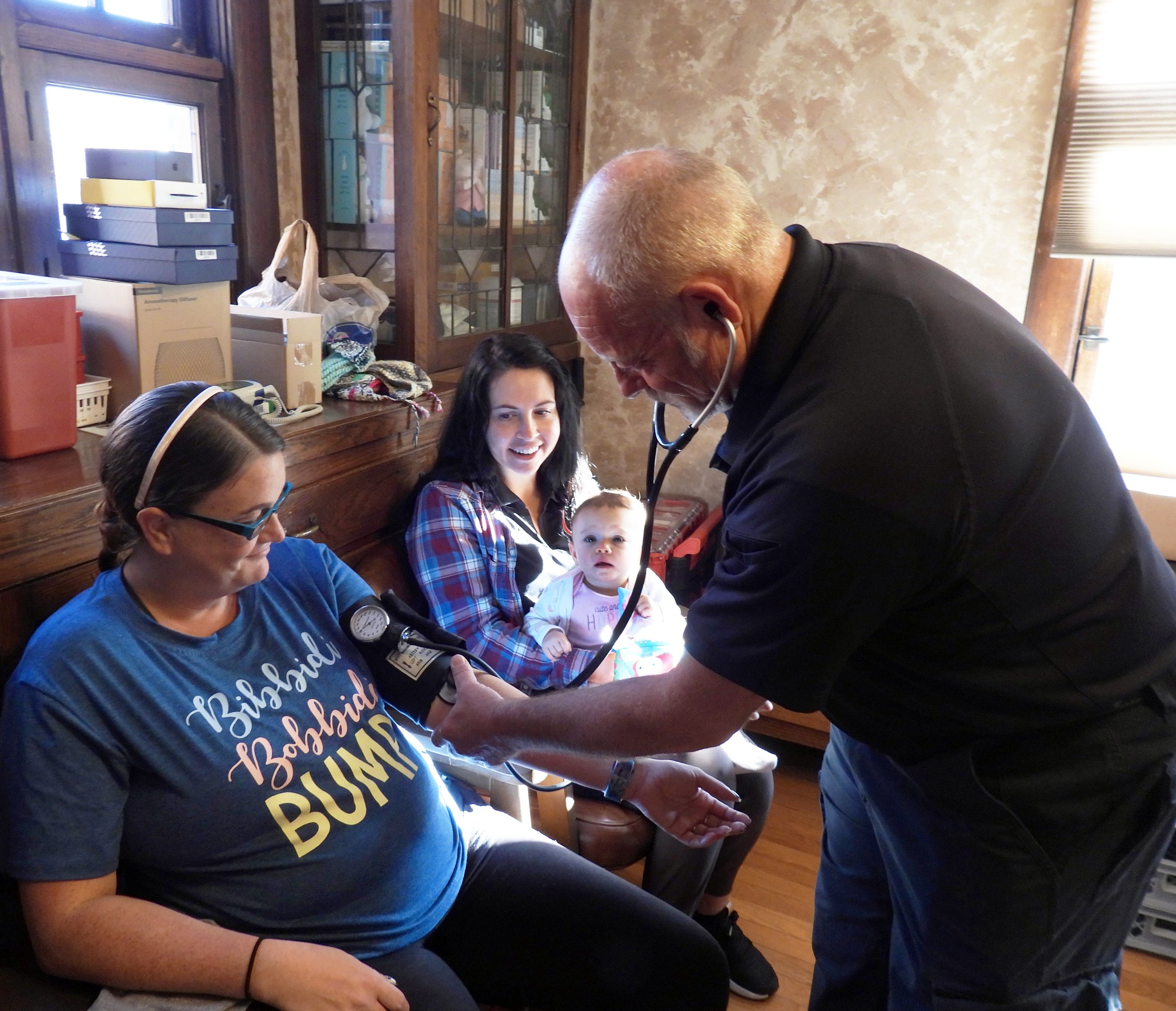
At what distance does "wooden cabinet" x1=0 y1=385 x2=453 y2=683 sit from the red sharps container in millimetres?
34

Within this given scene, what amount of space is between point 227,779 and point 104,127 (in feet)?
4.56

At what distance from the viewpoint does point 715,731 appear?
0.97 meters

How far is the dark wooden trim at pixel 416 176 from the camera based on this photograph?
79.7 inches

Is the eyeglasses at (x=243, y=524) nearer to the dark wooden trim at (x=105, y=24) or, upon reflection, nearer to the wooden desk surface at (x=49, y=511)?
the wooden desk surface at (x=49, y=511)

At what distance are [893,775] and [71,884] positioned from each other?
37.3 inches

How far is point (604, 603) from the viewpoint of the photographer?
6.42ft

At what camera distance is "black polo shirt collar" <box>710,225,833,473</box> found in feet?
3.03

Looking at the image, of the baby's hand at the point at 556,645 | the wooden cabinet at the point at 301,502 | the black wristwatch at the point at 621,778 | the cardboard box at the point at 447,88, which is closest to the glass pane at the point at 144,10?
the cardboard box at the point at 447,88

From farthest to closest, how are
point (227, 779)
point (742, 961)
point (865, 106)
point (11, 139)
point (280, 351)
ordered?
point (865, 106)
point (742, 961)
point (280, 351)
point (11, 139)
point (227, 779)

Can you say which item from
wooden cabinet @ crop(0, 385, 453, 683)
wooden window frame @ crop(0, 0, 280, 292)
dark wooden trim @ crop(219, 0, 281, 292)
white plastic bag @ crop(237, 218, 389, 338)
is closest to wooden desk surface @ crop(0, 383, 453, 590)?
wooden cabinet @ crop(0, 385, 453, 683)

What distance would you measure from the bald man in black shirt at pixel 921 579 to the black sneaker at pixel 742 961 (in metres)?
0.79

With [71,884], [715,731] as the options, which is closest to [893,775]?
[715,731]

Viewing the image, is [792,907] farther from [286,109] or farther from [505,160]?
[286,109]

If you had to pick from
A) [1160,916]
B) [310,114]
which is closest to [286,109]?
[310,114]
